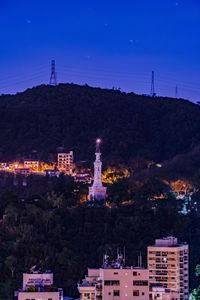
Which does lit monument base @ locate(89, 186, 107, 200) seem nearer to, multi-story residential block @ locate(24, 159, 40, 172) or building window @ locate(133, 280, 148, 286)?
multi-story residential block @ locate(24, 159, 40, 172)

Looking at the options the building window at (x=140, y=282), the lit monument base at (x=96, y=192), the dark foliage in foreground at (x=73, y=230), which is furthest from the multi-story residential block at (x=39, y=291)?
the lit monument base at (x=96, y=192)

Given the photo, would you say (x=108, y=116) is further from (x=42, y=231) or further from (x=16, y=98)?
(x=42, y=231)

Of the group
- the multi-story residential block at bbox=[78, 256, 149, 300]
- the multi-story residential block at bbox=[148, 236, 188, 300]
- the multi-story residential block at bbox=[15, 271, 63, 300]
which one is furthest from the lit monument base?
the multi-story residential block at bbox=[78, 256, 149, 300]

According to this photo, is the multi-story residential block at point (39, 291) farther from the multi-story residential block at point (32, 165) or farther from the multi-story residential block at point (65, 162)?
the multi-story residential block at point (32, 165)

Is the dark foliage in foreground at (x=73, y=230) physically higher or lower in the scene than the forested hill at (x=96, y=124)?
lower

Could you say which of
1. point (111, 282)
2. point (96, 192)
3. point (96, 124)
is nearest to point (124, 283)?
point (111, 282)

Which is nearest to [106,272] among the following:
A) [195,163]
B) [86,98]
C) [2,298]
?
[2,298]

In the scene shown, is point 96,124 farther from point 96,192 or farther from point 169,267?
point 169,267
